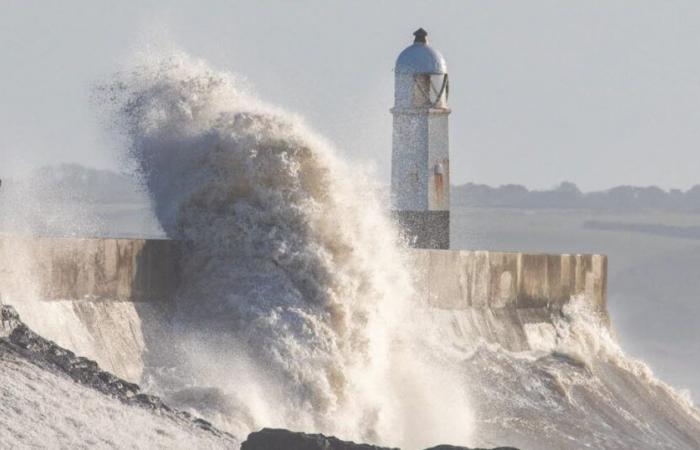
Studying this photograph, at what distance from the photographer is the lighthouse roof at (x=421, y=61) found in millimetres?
16609

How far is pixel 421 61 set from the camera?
54.6 ft

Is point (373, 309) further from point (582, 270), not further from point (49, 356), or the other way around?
point (582, 270)

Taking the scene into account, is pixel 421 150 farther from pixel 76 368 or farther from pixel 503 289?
pixel 76 368

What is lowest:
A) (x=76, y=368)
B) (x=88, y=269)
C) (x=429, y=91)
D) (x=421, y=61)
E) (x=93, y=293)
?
(x=76, y=368)

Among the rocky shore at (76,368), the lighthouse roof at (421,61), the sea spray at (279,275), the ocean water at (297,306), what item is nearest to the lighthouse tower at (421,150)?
the lighthouse roof at (421,61)

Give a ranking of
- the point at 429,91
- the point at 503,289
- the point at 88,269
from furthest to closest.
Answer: the point at 429,91, the point at 503,289, the point at 88,269

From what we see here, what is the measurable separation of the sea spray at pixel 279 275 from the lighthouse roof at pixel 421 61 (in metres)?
4.08

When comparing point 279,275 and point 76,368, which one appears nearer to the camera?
point 76,368

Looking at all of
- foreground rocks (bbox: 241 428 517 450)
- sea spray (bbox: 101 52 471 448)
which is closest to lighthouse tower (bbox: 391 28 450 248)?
sea spray (bbox: 101 52 471 448)

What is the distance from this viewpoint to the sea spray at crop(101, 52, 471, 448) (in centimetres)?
1005

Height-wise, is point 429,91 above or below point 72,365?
above

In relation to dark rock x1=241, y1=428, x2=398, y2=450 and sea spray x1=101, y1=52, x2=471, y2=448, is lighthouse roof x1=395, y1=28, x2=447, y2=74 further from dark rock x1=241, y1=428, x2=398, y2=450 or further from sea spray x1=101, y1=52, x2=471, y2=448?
dark rock x1=241, y1=428, x2=398, y2=450

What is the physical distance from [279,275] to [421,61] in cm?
635

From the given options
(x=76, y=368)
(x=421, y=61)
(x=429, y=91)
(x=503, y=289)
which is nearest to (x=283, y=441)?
(x=76, y=368)
